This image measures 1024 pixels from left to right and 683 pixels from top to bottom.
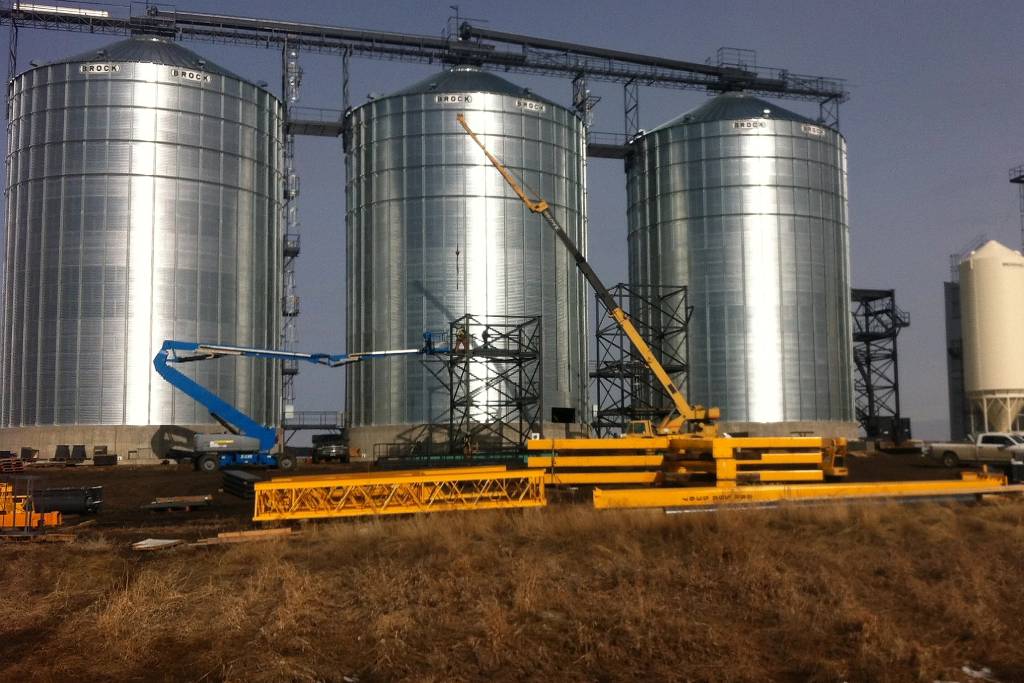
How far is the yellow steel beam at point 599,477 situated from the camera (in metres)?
27.1

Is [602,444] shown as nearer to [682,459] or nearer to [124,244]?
[682,459]

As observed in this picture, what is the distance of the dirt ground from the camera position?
12.7 m

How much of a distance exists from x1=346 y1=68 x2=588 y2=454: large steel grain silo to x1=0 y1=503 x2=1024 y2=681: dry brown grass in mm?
37227

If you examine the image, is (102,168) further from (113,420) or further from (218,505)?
(218,505)

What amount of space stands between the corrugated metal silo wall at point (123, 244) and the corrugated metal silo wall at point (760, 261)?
28.1 metres

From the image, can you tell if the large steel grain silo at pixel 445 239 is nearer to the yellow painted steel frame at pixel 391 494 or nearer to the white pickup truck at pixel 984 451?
the white pickup truck at pixel 984 451

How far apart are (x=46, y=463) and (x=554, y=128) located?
117 ft

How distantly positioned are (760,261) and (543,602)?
5169 cm

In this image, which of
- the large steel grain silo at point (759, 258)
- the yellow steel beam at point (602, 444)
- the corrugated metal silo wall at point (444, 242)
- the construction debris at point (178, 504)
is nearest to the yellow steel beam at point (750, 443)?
the yellow steel beam at point (602, 444)

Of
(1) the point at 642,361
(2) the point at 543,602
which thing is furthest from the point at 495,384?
(2) the point at 543,602

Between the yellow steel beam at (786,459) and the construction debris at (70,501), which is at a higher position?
the yellow steel beam at (786,459)

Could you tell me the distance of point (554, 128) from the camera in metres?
61.9

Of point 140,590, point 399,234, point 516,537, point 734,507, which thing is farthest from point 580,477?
point 399,234

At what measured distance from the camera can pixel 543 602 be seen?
577 inches
